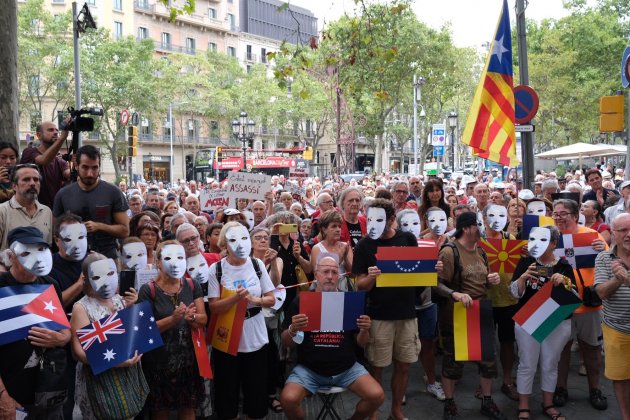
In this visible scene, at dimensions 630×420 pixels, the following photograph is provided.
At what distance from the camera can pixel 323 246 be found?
5.75 meters

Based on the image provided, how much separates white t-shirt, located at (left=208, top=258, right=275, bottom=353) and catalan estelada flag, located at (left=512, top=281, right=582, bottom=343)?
223 centimetres

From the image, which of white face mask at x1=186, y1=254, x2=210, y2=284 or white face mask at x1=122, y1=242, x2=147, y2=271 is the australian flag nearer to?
white face mask at x1=122, y1=242, x2=147, y2=271

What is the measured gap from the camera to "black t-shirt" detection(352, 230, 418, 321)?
→ 512cm

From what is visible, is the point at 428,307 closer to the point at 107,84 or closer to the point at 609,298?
the point at 609,298

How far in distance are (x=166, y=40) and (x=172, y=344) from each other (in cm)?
5881

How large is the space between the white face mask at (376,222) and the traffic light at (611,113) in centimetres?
723

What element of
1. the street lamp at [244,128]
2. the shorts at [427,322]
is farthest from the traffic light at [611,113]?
the street lamp at [244,128]

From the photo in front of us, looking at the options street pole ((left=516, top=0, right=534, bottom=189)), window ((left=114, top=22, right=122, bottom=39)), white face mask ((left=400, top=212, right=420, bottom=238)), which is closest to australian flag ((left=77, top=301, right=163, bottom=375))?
white face mask ((left=400, top=212, right=420, bottom=238))

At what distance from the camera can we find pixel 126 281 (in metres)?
4.50

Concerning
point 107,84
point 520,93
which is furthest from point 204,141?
point 520,93

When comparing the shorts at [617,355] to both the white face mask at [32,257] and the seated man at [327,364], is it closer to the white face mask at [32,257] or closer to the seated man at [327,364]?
the seated man at [327,364]

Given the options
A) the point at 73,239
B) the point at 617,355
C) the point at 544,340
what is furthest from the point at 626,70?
the point at 73,239

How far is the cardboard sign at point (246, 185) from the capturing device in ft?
28.3

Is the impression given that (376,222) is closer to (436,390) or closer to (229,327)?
(229,327)
